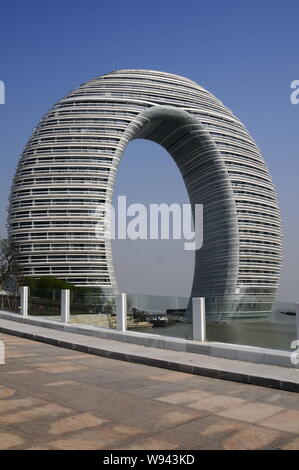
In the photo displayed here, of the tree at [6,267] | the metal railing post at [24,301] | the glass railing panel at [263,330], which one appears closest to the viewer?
the glass railing panel at [263,330]

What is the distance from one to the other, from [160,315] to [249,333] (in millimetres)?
4941

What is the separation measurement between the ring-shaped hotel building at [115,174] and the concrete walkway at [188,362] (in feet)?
249

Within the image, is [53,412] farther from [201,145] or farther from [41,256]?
[201,145]

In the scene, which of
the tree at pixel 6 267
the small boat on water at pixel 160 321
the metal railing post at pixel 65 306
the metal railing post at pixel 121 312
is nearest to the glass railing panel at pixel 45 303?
the metal railing post at pixel 65 306

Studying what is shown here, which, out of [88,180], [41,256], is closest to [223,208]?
[88,180]

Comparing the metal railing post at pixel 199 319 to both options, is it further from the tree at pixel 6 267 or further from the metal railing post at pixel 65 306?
the tree at pixel 6 267

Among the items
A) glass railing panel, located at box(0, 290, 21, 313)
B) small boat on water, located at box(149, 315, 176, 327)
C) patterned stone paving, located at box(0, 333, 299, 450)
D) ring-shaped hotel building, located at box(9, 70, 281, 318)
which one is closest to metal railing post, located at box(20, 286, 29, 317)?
glass railing panel, located at box(0, 290, 21, 313)

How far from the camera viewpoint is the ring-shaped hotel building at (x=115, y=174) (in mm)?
91062

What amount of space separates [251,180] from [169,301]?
97.6m

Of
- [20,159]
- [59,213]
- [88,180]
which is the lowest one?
[59,213]

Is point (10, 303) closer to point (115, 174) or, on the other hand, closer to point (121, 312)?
point (121, 312)

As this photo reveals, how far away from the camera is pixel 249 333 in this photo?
11.7 meters

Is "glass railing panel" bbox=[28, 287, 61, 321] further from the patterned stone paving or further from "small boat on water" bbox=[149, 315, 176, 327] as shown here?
the patterned stone paving
